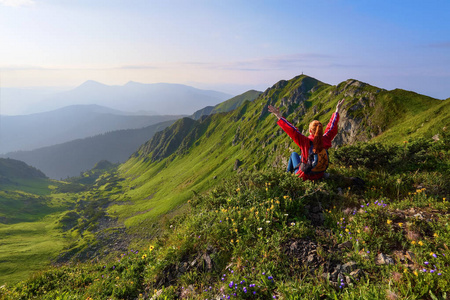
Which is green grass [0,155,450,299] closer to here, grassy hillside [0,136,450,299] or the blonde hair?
grassy hillside [0,136,450,299]

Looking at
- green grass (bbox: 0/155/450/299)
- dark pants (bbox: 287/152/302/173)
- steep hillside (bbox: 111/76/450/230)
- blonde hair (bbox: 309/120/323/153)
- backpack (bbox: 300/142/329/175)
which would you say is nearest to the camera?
green grass (bbox: 0/155/450/299)

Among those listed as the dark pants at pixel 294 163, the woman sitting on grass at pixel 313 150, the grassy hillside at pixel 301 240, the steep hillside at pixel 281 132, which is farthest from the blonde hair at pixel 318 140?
the steep hillside at pixel 281 132

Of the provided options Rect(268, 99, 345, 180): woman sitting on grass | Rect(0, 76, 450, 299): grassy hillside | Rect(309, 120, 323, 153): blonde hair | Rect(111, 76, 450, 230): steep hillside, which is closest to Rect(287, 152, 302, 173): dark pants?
Rect(268, 99, 345, 180): woman sitting on grass

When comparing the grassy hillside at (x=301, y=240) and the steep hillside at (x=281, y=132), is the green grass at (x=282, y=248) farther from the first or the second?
the steep hillside at (x=281, y=132)

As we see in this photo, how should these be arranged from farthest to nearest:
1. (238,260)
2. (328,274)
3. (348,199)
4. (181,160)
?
(181,160)
(348,199)
(238,260)
(328,274)

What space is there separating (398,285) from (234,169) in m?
108

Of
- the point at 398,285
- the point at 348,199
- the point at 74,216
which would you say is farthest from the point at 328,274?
the point at 74,216

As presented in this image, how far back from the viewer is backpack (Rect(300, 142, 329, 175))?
8.11 meters

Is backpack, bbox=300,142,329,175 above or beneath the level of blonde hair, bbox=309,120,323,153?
beneath

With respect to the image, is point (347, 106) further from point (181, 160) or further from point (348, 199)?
point (181, 160)

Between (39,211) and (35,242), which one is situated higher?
(35,242)

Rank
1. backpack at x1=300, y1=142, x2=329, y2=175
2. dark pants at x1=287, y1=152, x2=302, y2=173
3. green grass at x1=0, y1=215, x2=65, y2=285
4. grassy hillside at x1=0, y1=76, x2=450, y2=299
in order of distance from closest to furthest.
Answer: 1. grassy hillside at x1=0, y1=76, x2=450, y2=299
2. backpack at x1=300, y1=142, x2=329, y2=175
3. dark pants at x1=287, y1=152, x2=302, y2=173
4. green grass at x1=0, y1=215, x2=65, y2=285

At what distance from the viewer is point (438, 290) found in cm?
338

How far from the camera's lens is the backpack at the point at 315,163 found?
8.11 metres
